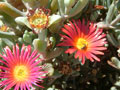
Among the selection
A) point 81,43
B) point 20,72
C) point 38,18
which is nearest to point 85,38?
point 81,43

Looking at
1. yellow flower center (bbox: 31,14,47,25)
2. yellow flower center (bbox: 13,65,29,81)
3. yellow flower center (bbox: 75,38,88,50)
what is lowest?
yellow flower center (bbox: 13,65,29,81)

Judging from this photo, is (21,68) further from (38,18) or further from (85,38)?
(85,38)

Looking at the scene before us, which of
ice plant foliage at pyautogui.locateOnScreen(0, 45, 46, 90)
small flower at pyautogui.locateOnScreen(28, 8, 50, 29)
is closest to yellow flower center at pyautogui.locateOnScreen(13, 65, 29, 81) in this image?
ice plant foliage at pyautogui.locateOnScreen(0, 45, 46, 90)

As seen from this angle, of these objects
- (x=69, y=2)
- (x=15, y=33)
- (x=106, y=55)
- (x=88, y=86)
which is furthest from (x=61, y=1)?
(x=88, y=86)

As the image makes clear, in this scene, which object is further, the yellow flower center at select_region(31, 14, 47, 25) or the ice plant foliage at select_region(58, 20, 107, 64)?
the ice plant foliage at select_region(58, 20, 107, 64)

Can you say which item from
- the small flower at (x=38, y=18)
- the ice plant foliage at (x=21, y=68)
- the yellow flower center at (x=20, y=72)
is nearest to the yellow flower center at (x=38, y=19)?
the small flower at (x=38, y=18)

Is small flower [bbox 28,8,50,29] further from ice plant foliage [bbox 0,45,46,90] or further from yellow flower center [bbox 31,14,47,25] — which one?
ice plant foliage [bbox 0,45,46,90]
